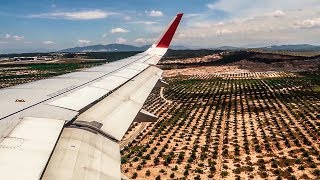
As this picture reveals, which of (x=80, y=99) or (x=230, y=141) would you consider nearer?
(x=80, y=99)

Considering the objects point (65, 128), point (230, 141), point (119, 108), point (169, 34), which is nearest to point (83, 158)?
point (65, 128)

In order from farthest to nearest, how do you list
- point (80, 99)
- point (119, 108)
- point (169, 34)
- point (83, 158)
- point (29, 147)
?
point (169, 34) → point (119, 108) → point (80, 99) → point (83, 158) → point (29, 147)

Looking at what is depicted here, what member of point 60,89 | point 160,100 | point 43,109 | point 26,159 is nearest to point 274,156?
point 60,89

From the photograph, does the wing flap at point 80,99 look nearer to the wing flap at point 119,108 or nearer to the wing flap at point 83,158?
the wing flap at point 119,108

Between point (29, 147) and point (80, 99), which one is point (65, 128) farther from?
point (80, 99)

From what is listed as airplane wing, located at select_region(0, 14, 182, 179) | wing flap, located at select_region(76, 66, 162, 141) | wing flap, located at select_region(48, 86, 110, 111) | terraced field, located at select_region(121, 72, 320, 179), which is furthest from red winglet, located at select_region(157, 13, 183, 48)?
terraced field, located at select_region(121, 72, 320, 179)

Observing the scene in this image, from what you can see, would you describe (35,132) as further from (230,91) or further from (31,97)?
(230,91)

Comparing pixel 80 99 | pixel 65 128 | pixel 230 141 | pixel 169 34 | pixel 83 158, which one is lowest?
pixel 230 141

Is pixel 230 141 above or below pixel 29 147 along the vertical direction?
below
